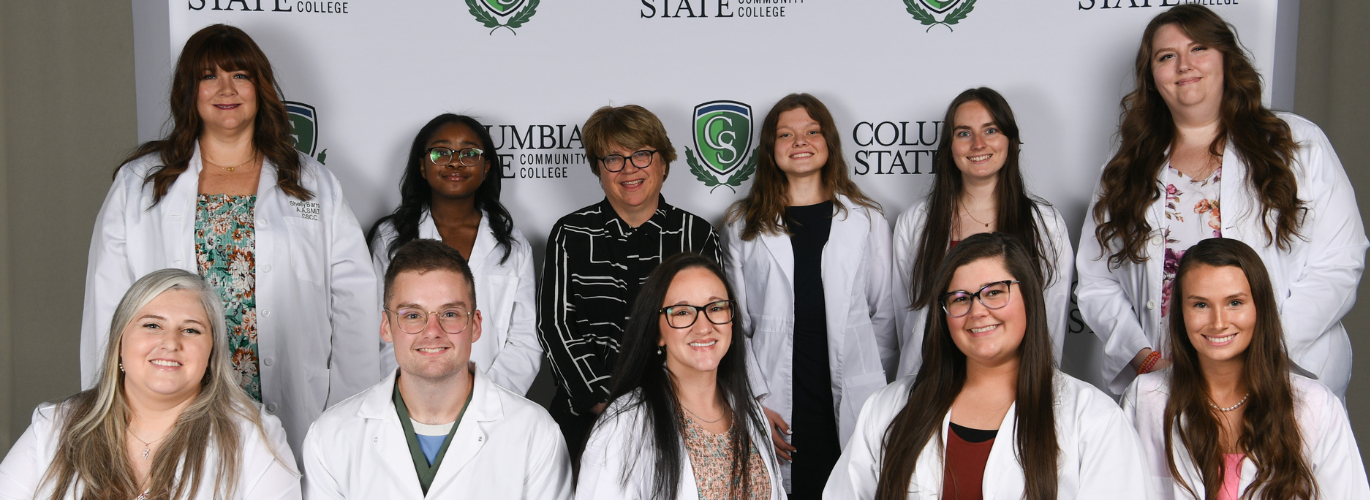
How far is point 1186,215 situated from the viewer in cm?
285

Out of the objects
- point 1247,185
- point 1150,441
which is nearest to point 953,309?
point 1150,441

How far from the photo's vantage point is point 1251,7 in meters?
3.47

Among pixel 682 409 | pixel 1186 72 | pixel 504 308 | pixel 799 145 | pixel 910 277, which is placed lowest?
pixel 682 409

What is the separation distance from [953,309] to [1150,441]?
0.62 metres

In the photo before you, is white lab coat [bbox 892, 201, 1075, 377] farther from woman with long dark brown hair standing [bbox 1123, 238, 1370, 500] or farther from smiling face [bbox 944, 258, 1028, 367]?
smiling face [bbox 944, 258, 1028, 367]

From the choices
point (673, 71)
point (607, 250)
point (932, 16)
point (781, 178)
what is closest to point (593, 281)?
point (607, 250)

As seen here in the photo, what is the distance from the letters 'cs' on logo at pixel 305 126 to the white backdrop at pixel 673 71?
0.01 metres

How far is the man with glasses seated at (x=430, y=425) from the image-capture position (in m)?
2.17

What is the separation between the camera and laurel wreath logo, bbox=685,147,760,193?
359 centimetres

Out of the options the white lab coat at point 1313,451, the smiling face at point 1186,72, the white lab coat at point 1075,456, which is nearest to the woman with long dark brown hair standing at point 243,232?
the white lab coat at point 1075,456

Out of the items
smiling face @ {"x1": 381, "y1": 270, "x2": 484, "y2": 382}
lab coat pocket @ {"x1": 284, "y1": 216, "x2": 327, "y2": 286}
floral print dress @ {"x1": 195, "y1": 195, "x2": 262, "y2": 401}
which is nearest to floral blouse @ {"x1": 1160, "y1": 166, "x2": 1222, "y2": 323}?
smiling face @ {"x1": 381, "y1": 270, "x2": 484, "y2": 382}

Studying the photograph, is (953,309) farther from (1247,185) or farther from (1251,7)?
(1251,7)

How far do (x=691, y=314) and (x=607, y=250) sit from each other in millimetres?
855

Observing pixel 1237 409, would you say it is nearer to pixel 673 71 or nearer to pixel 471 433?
pixel 471 433
